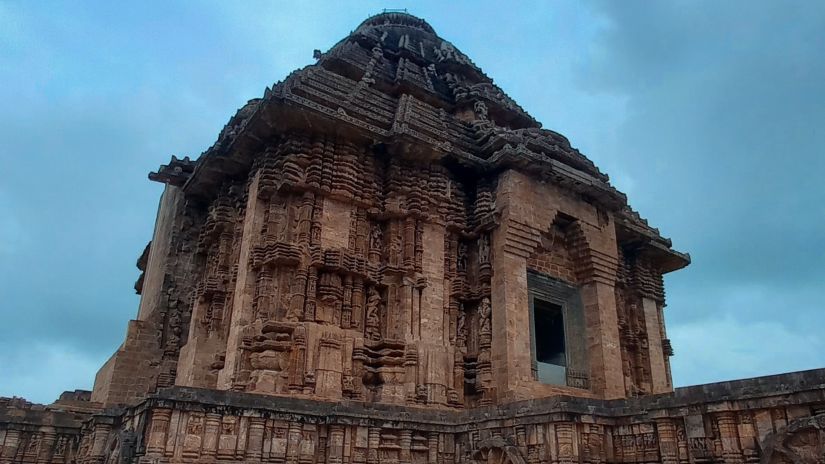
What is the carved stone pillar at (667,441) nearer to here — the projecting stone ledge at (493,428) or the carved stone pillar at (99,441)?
the projecting stone ledge at (493,428)

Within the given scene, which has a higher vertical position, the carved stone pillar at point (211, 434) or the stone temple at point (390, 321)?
the stone temple at point (390, 321)

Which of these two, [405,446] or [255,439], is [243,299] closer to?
[255,439]

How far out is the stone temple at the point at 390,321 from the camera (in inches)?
361

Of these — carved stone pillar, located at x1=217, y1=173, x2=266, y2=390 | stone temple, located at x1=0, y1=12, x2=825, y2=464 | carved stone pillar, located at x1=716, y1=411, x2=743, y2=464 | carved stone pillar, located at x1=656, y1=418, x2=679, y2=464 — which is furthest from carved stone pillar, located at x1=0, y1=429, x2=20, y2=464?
carved stone pillar, located at x1=716, y1=411, x2=743, y2=464

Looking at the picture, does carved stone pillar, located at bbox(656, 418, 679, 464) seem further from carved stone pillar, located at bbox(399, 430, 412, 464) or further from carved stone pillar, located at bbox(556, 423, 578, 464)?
carved stone pillar, located at bbox(399, 430, 412, 464)

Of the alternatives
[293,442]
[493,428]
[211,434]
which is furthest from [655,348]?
[211,434]

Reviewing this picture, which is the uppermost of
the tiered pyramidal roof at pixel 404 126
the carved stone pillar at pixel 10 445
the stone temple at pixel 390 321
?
the tiered pyramidal roof at pixel 404 126

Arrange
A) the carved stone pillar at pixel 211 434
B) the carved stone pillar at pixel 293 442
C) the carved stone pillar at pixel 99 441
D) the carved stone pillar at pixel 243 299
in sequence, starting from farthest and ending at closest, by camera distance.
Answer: the carved stone pillar at pixel 243 299, the carved stone pillar at pixel 99 441, the carved stone pillar at pixel 293 442, the carved stone pillar at pixel 211 434

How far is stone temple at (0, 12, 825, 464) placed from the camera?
9.18m

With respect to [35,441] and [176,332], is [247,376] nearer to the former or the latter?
[35,441]

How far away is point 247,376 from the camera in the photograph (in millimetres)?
12078

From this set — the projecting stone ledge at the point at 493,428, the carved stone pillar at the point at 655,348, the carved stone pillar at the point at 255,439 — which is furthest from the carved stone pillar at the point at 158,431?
the carved stone pillar at the point at 655,348

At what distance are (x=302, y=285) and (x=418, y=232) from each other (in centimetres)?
333

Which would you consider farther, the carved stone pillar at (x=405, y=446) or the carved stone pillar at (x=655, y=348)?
the carved stone pillar at (x=655, y=348)
